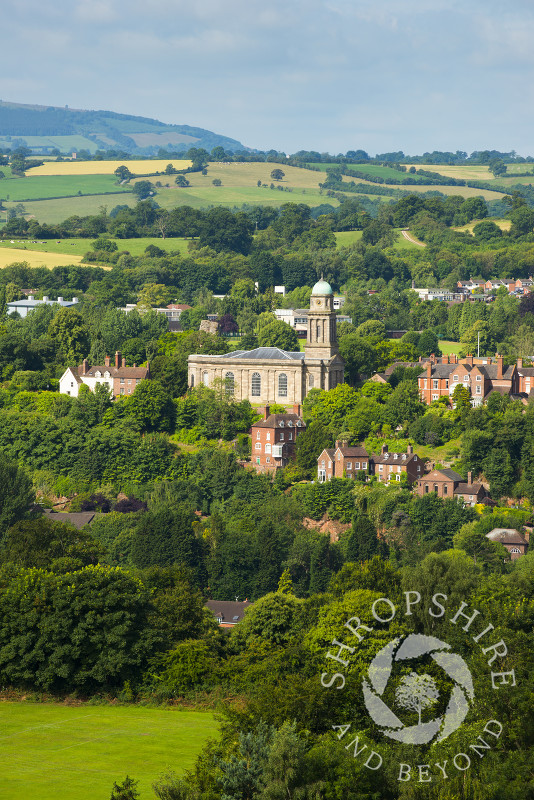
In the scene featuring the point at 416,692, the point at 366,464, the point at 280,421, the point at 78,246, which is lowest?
the point at 366,464

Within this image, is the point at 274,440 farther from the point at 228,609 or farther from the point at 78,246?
the point at 78,246

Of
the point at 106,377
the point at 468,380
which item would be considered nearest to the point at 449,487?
the point at 468,380

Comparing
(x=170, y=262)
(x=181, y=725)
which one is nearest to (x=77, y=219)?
(x=170, y=262)

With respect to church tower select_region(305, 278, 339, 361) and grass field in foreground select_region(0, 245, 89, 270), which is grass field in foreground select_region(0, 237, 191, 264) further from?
church tower select_region(305, 278, 339, 361)

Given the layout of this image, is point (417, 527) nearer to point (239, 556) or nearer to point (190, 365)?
point (239, 556)

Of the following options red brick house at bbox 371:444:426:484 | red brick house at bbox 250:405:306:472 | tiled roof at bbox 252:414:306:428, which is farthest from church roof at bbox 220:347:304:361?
red brick house at bbox 371:444:426:484

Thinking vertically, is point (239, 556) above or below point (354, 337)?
below

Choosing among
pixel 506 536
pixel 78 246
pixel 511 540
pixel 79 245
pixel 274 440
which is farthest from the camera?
pixel 79 245
